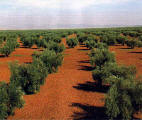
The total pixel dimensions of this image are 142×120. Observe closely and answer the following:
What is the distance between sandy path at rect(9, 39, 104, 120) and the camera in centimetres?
773

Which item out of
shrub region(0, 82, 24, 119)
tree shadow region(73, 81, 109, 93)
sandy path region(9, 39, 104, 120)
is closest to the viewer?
shrub region(0, 82, 24, 119)

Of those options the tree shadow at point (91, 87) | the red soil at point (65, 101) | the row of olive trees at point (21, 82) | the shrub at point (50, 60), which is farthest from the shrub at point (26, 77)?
the shrub at point (50, 60)

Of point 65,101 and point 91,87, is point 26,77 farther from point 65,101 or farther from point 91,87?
point 91,87

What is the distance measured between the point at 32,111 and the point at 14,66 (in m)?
3.35

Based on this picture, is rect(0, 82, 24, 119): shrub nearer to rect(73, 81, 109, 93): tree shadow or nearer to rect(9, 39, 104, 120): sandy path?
rect(9, 39, 104, 120): sandy path

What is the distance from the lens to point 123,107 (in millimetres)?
6770

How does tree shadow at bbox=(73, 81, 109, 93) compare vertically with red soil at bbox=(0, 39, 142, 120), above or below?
above

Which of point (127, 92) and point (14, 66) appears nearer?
point (127, 92)

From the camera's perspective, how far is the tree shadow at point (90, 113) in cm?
739

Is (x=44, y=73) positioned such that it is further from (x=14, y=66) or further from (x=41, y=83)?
(x=14, y=66)

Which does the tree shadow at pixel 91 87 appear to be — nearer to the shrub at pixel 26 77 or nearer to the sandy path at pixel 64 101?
the sandy path at pixel 64 101

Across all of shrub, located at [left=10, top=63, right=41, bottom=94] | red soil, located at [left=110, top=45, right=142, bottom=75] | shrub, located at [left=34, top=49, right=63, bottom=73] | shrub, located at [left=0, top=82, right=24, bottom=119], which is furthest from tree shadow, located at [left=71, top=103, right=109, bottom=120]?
red soil, located at [left=110, top=45, right=142, bottom=75]

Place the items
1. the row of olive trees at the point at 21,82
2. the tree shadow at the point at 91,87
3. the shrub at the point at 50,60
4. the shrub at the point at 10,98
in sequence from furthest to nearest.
Result: the shrub at the point at 50,60 < the tree shadow at the point at 91,87 < the row of olive trees at the point at 21,82 < the shrub at the point at 10,98

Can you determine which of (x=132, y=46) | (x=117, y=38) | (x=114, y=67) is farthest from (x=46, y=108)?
(x=117, y=38)
